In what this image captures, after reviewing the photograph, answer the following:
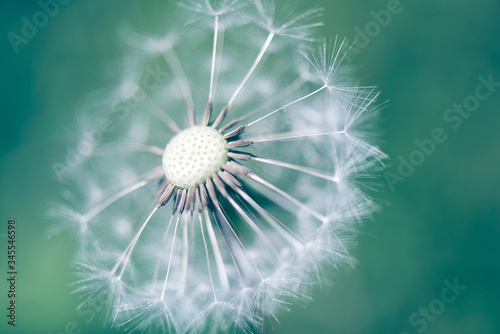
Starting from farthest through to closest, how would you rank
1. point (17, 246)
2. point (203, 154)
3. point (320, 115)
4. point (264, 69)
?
Answer: point (17, 246) → point (264, 69) → point (320, 115) → point (203, 154)

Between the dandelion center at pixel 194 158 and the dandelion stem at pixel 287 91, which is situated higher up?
the dandelion stem at pixel 287 91

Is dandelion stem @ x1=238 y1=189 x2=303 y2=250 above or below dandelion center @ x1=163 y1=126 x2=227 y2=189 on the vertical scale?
below

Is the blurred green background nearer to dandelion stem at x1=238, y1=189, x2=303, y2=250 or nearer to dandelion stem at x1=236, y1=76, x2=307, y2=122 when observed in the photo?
dandelion stem at x1=236, y1=76, x2=307, y2=122

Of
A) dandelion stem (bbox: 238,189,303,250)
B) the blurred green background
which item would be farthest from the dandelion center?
the blurred green background

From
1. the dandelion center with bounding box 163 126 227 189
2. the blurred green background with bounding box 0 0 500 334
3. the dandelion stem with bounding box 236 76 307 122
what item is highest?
the dandelion stem with bounding box 236 76 307 122

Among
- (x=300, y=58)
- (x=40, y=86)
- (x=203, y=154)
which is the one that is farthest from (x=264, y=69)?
(x=40, y=86)

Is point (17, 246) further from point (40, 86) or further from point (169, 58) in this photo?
point (169, 58)

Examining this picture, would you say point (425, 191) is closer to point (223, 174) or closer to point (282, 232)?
point (282, 232)

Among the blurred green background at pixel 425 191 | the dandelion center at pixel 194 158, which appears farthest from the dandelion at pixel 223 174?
the blurred green background at pixel 425 191

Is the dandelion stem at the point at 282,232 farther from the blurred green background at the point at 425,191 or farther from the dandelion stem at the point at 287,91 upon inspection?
the dandelion stem at the point at 287,91
